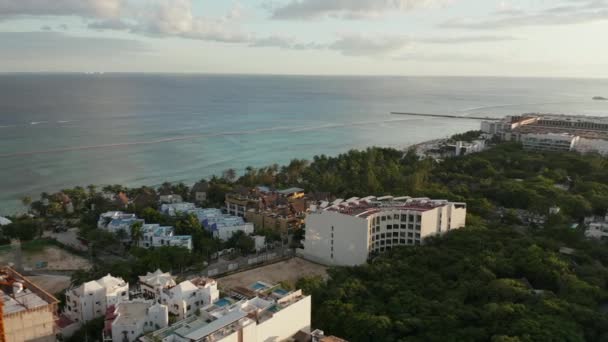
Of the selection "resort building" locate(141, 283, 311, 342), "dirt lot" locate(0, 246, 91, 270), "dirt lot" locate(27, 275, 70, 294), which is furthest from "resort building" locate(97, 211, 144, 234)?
"resort building" locate(141, 283, 311, 342)

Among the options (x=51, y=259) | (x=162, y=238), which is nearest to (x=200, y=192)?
(x=162, y=238)

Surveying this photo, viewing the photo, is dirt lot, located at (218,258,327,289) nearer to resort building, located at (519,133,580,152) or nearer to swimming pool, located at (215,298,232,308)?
swimming pool, located at (215,298,232,308)

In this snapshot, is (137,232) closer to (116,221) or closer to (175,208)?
(116,221)

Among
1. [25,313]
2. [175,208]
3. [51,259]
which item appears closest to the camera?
[25,313]

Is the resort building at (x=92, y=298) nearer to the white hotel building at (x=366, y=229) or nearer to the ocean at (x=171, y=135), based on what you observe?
the white hotel building at (x=366, y=229)

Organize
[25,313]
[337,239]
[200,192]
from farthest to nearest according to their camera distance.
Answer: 1. [200,192]
2. [337,239]
3. [25,313]

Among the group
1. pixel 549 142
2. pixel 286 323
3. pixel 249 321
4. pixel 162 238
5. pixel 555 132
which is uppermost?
pixel 555 132
